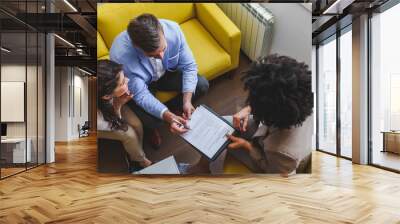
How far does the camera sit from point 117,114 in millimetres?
6801

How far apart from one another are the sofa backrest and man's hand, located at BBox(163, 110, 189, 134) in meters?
1.59

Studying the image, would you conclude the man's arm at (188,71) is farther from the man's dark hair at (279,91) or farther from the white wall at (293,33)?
the white wall at (293,33)

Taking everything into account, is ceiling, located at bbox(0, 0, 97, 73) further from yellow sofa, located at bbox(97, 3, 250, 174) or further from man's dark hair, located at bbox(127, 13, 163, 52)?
man's dark hair, located at bbox(127, 13, 163, 52)

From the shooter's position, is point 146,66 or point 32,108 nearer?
Result: point 146,66

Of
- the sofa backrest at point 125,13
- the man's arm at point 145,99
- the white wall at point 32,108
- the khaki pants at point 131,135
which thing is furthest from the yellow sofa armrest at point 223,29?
the white wall at point 32,108

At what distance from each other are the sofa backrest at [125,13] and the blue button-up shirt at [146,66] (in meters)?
0.13

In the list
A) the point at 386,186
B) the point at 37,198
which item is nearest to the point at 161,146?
the point at 37,198

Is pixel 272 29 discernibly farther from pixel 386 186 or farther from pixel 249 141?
pixel 386 186

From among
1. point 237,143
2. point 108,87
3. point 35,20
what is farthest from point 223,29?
point 35,20

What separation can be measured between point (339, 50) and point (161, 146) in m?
5.76

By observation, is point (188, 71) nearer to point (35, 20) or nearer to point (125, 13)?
point (125, 13)

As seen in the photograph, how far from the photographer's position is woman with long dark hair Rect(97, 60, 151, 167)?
6.77m

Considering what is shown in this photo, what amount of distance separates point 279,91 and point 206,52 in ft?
4.74

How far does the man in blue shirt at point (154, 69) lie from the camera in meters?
6.71
